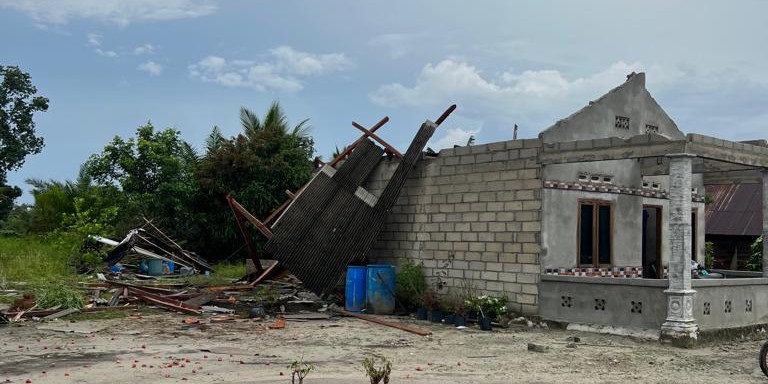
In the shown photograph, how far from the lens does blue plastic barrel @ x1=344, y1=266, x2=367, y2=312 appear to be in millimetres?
15336

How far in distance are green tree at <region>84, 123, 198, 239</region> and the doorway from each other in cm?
1689

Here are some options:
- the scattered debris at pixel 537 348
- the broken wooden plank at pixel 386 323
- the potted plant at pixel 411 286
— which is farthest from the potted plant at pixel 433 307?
the scattered debris at pixel 537 348

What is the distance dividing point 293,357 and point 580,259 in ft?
21.4

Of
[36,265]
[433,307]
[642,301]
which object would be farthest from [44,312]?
[642,301]

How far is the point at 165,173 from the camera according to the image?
102 feet

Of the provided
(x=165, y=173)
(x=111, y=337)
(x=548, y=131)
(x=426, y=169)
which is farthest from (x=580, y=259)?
(x=165, y=173)

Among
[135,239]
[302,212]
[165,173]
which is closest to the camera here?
[302,212]

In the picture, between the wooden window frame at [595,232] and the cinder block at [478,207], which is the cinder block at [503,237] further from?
the wooden window frame at [595,232]

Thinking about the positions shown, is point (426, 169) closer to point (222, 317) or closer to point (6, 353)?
point (222, 317)

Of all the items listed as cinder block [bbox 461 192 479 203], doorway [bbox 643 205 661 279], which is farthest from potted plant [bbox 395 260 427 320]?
doorway [bbox 643 205 661 279]

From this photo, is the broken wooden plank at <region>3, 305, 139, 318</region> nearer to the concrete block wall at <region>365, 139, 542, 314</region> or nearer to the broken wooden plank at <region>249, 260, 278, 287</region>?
the broken wooden plank at <region>249, 260, 278, 287</region>

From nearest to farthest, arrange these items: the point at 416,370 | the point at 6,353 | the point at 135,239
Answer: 1. the point at 416,370
2. the point at 6,353
3. the point at 135,239

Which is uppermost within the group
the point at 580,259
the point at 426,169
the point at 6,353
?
the point at 426,169

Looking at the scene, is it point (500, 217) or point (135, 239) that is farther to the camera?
point (135, 239)
